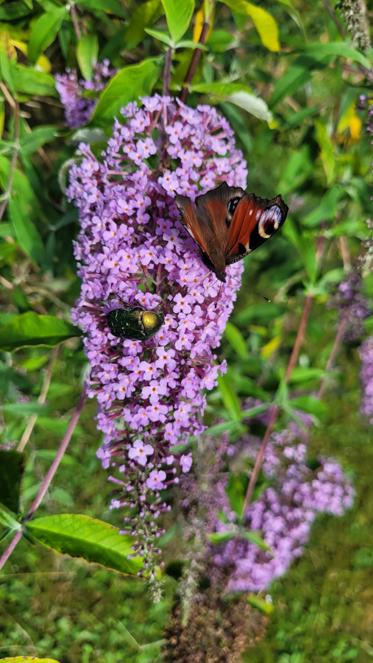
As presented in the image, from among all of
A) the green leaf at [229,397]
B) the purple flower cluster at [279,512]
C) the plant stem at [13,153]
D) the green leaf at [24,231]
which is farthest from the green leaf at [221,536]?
the plant stem at [13,153]

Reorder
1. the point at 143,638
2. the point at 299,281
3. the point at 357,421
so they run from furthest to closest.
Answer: the point at 357,421
the point at 143,638
the point at 299,281

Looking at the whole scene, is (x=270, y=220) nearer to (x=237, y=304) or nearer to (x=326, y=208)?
(x=326, y=208)

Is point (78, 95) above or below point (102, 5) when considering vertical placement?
below

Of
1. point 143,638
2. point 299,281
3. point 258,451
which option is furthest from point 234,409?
point 143,638

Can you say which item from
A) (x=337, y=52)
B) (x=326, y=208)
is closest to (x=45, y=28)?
(x=337, y=52)

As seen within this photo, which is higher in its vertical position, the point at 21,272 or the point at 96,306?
the point at 21,272

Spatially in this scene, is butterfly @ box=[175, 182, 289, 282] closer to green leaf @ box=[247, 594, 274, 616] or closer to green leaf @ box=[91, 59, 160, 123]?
green leaf @ box=[91, 59, 160, 123]

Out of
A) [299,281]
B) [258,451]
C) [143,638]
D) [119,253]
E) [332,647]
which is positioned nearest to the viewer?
[119,253]

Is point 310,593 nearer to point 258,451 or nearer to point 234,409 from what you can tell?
point 258,451

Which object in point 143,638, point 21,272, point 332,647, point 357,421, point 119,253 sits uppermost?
point 357,421
